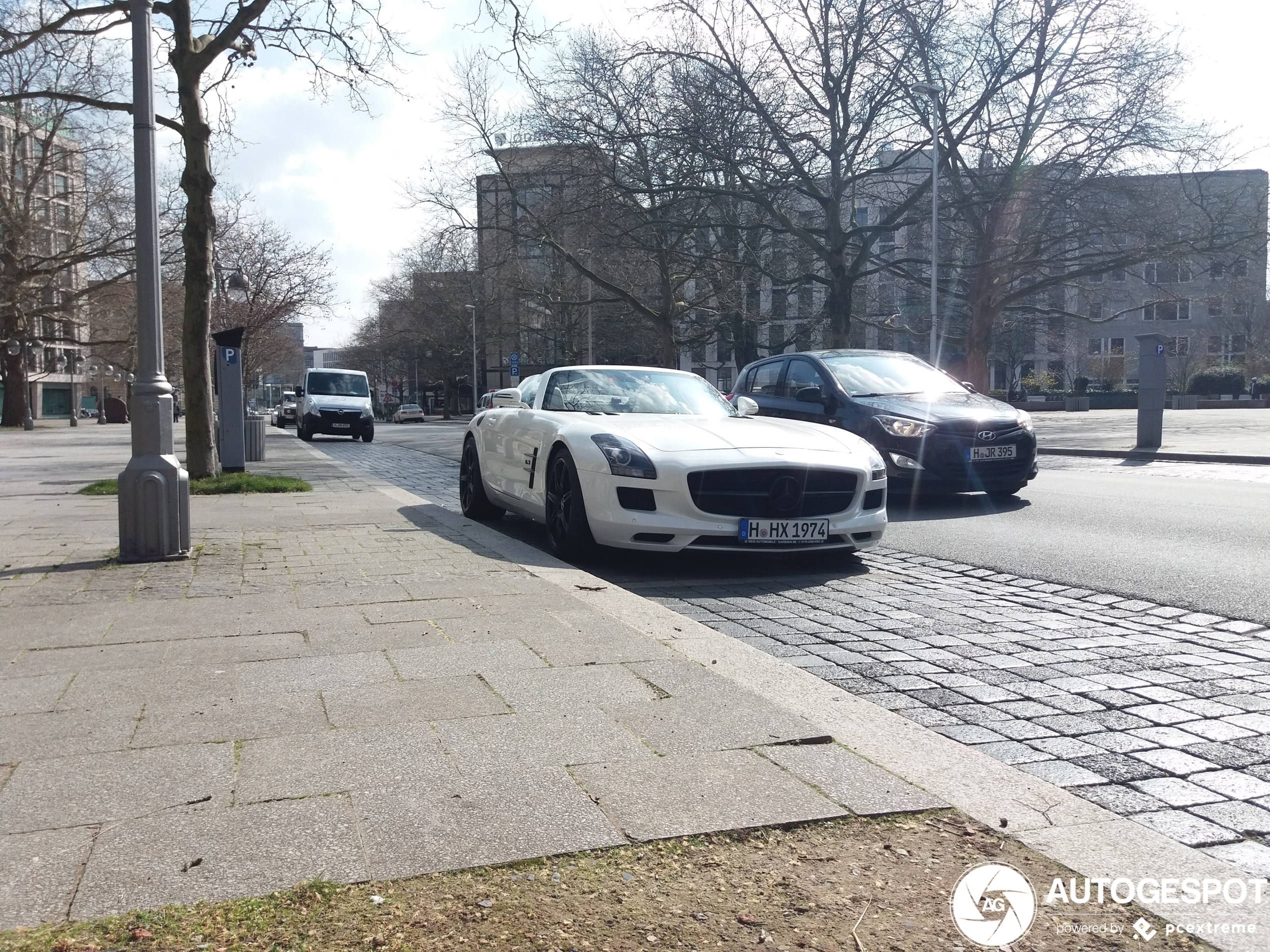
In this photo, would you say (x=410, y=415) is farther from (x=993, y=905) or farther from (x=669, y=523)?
(x=993, y=905)

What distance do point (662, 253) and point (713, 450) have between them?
27468 mm

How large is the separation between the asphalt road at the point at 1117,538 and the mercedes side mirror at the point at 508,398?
1.10m

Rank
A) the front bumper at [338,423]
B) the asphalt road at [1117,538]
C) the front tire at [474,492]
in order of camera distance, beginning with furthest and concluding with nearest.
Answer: the front bumper at [338,423], the front tire at [474,492], the asphalt road at [1117,538]

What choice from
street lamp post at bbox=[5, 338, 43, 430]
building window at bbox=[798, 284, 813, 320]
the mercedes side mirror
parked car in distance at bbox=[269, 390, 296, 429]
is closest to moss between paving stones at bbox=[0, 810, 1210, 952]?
the mercedes side mirror

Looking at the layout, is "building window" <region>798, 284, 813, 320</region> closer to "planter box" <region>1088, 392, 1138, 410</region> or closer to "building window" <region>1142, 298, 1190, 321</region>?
"planter box" <region>1088, 392, 1138, 410</region>

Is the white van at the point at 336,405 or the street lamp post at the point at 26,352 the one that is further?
the street lamp post at the point at 26,352

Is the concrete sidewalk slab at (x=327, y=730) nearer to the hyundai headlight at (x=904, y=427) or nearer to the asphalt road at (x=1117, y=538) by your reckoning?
the asphalt road at (x=1117, y=538)

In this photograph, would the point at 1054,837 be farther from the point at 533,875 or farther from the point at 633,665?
the point at 633,665

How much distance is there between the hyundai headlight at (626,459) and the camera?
682 centimetres

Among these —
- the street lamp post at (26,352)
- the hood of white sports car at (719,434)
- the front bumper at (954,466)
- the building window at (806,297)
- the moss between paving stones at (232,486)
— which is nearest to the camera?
the hood of white sports car at (719,434)

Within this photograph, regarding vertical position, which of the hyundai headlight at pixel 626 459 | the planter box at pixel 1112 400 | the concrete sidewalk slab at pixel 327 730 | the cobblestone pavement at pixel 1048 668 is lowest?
the cobblestone pavement at pixel 1048 668

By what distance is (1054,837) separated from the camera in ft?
8.53

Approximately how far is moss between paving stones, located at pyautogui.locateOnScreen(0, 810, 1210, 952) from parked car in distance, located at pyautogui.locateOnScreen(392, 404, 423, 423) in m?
66.4

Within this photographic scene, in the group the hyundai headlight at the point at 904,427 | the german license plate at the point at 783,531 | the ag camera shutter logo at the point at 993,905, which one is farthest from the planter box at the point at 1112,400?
the ag camera shutter logo at the point at 993,905
